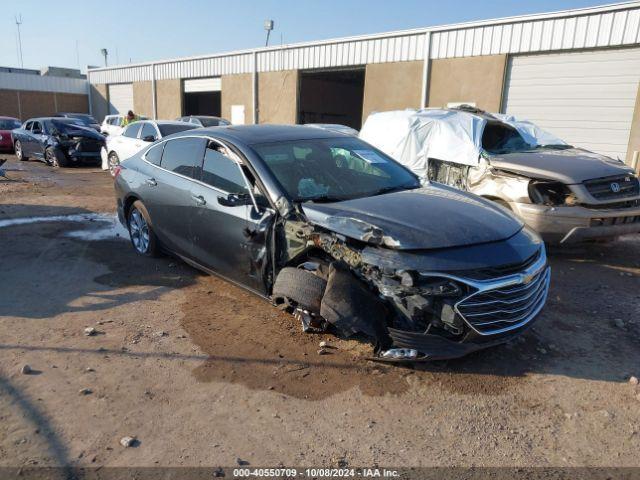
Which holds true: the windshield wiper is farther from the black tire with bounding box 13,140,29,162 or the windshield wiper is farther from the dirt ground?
the black tire with bounding box 13,140,29,162

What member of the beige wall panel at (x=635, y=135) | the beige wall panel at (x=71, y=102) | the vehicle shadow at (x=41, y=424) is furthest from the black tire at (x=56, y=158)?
the beige wall panel at (x=71, y=102)

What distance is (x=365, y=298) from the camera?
3.40 m

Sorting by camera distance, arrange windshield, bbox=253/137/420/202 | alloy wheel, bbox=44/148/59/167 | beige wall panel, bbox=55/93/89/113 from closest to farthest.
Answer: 1. windshield, bbox=253/137/420/202
2. alloy wheel, bbox=44/148/59/167
3. beige wall panel, bbox=55/93/89/113

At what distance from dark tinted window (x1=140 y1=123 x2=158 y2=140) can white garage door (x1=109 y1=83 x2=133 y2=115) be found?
20587 mm

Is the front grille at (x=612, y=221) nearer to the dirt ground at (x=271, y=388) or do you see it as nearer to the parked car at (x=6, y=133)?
the dirt ground at (x=271, y=388)

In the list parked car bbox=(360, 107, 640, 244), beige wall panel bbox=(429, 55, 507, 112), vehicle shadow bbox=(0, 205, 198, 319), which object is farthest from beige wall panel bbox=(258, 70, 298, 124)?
vehicle shadow bbox=(0, 205, 198, 319)

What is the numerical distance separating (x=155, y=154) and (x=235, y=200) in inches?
84.4

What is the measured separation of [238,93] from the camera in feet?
77.2

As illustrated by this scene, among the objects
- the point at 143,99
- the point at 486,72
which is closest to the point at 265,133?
the point at 486,72

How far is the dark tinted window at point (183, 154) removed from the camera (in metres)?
5.12

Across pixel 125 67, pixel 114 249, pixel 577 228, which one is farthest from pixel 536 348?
pixel 125 67

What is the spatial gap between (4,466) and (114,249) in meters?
4.25

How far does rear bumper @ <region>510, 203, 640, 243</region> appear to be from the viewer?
5773 millimetres

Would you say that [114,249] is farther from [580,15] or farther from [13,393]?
[580,15]
